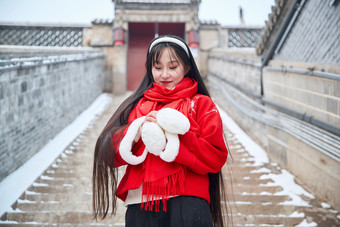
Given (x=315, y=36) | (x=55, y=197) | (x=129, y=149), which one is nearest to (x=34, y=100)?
(x=55, y=197)

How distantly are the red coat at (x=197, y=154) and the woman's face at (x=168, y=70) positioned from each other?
0.56 feet

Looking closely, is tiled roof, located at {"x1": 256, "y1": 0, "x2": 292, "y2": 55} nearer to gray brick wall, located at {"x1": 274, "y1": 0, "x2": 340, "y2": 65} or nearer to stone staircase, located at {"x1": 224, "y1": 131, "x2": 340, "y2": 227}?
gray brick wall, located at {"x1": 274, "y1": 0, "x2": 340, "y2": 65}

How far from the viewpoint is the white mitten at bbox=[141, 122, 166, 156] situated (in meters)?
1.44

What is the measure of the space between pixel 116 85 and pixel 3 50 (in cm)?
431

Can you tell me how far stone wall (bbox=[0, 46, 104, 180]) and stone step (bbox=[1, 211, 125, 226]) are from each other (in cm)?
91

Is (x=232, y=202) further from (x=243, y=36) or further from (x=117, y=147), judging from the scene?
(x=243, y=36)

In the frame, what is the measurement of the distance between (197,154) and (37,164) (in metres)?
3.80

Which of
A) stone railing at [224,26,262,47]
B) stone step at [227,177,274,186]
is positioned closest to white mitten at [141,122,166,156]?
stone step at [227,177,274,186]

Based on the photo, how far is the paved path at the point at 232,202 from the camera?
125 inches

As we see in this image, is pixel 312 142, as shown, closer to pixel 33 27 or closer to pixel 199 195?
pixel 199 195

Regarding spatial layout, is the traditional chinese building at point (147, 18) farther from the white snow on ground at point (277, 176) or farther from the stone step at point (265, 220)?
the stone step at point (265, 220)

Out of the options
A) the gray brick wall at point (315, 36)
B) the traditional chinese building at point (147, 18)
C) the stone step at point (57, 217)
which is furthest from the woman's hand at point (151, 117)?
the traditional chinese building at point (147, 18)

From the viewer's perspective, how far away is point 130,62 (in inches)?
485

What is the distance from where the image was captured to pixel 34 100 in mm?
5059
